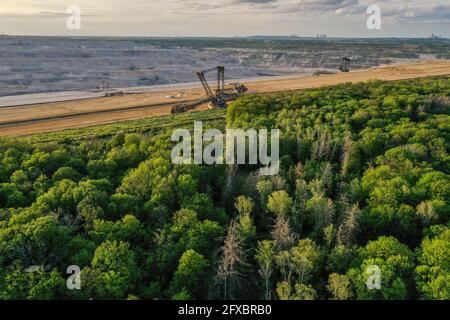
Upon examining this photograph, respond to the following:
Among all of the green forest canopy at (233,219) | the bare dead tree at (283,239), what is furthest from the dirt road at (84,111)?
the bare dead tree at (283,239)

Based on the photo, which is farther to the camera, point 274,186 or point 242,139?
point 242,139

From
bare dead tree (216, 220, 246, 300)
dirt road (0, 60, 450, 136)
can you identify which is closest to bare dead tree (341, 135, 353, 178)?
bare dead tree (216, 220, 246, 300)

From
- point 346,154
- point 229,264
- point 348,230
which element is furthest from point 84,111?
point 348,230

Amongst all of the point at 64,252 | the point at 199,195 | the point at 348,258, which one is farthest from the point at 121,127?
the point at 348,258

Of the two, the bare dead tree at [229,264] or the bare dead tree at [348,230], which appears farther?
the bare dead tree at [348,230]

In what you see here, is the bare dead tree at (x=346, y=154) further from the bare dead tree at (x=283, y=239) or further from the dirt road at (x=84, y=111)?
the dirt road at (x=84, y=111)

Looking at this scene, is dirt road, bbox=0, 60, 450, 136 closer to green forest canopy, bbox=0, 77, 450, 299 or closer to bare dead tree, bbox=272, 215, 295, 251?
green forest canopy, bbox=0, 77, 450, 299
